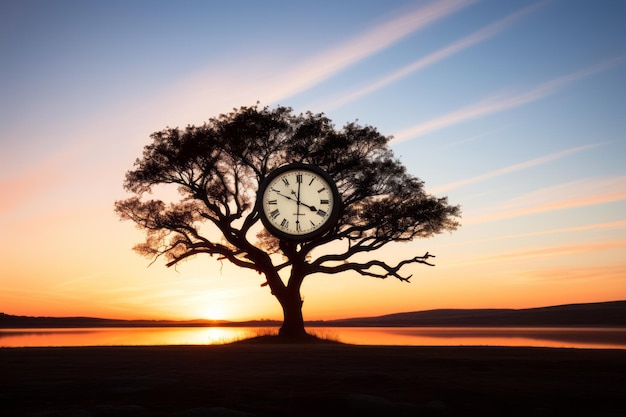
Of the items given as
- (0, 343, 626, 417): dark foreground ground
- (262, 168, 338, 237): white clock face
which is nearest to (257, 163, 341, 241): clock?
(262, 168, 338, 237): white clock face

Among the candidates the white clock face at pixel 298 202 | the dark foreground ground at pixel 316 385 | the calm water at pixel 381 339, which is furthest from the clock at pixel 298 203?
the calm water at pixel 381 339

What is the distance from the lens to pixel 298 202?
14.4 m

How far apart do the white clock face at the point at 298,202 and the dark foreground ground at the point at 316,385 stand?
285cm

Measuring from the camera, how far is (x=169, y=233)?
1436 inches

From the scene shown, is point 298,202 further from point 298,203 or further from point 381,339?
point 381,339

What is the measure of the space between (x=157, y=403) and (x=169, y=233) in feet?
89.9

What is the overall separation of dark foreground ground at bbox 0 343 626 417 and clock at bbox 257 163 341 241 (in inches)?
110

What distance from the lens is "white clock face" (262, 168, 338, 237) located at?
1423cm

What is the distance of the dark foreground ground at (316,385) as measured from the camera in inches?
367

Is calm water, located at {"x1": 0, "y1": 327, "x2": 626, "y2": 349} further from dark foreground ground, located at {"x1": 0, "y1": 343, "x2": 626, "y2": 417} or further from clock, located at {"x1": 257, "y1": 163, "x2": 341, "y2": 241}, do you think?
clock, located at {"x1": 257, "y1": 163, "x2": 341, "y2": 241}

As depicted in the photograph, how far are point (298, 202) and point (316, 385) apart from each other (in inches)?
180

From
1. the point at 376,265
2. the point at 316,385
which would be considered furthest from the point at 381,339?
the point at 316,385

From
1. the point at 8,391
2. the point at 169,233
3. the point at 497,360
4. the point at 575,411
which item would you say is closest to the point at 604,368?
A: the point at 497,360

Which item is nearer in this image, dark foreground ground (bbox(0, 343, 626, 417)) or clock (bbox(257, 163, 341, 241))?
dark foreground ground (bbox(0, 343, 626, 417))
